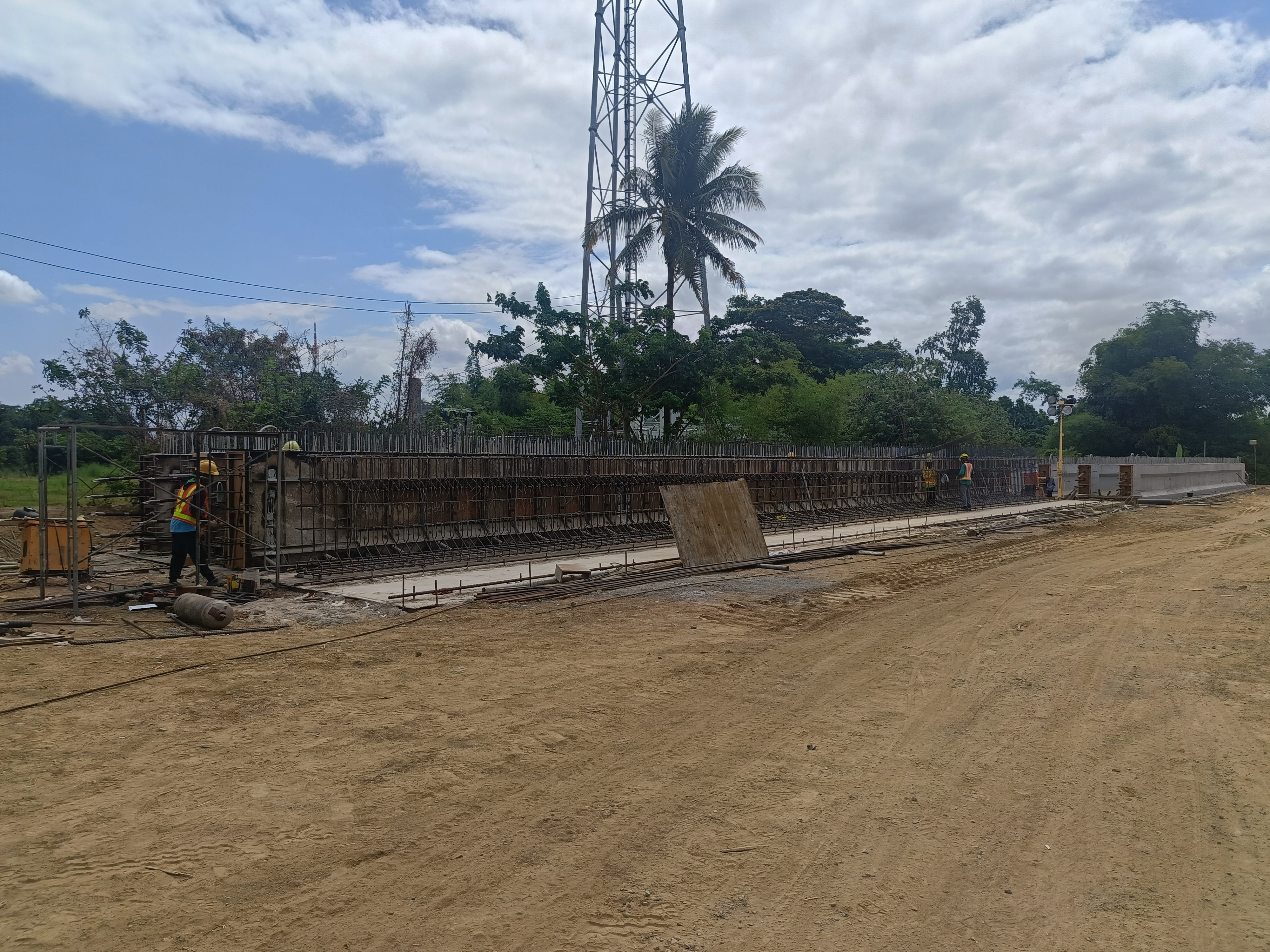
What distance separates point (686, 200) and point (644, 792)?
2543 cm

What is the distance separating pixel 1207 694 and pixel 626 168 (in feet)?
89.6

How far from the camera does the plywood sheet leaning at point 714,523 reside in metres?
13.9

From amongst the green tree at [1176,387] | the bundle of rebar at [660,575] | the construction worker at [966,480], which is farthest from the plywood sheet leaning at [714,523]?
the green tree at [1176,387]

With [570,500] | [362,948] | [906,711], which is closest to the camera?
[362,948]

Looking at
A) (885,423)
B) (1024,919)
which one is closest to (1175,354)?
(885,423)

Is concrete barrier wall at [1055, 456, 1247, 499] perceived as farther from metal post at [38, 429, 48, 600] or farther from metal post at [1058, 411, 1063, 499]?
metal post at [38, 429, 48, 600]

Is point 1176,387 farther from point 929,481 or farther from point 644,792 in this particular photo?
point 644,792

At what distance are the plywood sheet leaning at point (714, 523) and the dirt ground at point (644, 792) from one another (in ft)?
16.9

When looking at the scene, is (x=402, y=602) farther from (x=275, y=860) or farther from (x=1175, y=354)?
(x=1175, y=354)

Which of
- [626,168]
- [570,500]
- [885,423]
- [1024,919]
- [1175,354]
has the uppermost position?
[626,168]

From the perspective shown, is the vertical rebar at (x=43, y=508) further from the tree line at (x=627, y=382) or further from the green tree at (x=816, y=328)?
the green tree at (x=816, y=328)

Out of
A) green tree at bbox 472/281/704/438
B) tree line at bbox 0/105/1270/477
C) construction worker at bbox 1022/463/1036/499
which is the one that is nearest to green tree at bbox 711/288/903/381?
tree line at bbox 0/105/1270/477

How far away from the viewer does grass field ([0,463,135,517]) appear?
21.6 m

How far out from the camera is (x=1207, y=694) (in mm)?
6445
